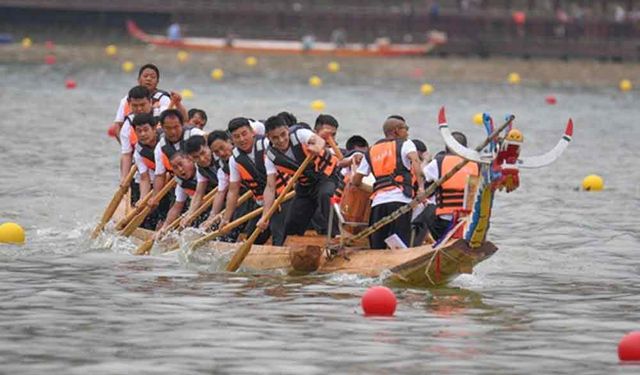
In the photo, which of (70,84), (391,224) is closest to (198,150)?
(391,224)

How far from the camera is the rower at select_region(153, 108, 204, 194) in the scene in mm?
19391

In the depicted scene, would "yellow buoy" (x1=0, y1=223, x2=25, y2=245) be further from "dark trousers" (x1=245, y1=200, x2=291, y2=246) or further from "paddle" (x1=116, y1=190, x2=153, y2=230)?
"dark trousers" (x1=245, y1=200, x2=291, y2=246)

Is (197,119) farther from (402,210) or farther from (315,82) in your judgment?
(315,82)

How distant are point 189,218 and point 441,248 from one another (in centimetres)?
415

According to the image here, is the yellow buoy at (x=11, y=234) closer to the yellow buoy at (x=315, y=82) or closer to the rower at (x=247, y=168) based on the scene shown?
the rower at (x=247, y=168)

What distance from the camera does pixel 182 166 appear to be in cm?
1947

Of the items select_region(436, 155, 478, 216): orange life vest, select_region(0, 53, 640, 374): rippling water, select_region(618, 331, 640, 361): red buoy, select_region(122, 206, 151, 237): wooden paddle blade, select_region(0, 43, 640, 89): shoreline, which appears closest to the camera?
select_region(618, 331, 640, 361): red buoy

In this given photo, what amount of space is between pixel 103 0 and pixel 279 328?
53705 mm

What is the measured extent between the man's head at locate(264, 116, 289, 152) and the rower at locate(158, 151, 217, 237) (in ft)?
6.59

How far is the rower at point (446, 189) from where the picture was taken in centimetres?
1697

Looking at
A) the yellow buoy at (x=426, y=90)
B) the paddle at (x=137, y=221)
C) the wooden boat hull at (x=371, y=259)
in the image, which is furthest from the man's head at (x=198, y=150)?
the yellow buoy at (x=426, y=90)

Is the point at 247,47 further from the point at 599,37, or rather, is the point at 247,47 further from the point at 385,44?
the point at 599,37

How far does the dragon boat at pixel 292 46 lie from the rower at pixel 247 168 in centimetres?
4584

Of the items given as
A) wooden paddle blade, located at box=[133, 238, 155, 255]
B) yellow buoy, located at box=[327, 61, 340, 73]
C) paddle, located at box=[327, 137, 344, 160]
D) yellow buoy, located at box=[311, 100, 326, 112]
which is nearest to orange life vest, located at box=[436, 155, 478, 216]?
paddle, located at box=[327, 137, 344, 160]
